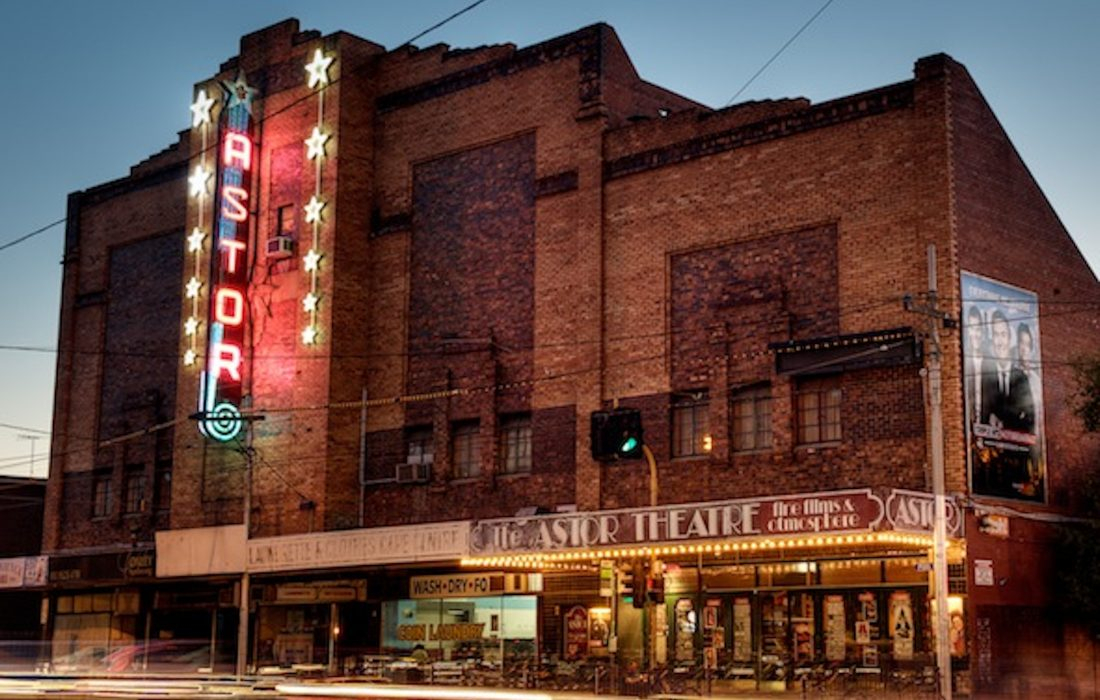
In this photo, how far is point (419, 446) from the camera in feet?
129

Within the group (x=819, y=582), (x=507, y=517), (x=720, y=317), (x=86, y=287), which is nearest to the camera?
(x=819, y=582)

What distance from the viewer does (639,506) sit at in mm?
33906

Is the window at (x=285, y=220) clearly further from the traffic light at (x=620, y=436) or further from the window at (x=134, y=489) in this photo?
the traffic light at (x=620, y=436)

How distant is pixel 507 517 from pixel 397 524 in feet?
14.2

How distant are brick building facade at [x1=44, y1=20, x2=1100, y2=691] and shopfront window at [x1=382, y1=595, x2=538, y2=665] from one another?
0.36 ft

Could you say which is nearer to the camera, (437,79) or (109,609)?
(437,79)

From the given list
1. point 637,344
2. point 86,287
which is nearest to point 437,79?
point 637,344

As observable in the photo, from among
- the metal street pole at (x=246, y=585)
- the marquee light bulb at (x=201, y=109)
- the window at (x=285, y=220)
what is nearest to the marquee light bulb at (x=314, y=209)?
the window at (x=285, y=220)

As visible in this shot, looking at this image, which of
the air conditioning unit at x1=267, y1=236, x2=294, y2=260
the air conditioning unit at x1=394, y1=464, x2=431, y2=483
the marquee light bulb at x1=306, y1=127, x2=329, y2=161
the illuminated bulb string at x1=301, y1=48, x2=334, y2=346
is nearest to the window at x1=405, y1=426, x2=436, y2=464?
the air conditioning unit at x1=394, y1=464, x2=431, y2=483

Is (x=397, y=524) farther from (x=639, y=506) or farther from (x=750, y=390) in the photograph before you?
(x=750, y=390)

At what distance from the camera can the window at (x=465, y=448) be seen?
3819 cm

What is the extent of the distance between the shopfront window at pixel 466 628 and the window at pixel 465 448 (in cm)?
311

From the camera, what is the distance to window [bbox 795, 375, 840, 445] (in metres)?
31.2

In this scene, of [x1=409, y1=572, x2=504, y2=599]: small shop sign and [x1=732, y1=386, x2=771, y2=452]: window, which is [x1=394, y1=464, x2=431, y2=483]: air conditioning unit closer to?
[x1=409, y1=572, x2=504, y2=599]: small shop sign
